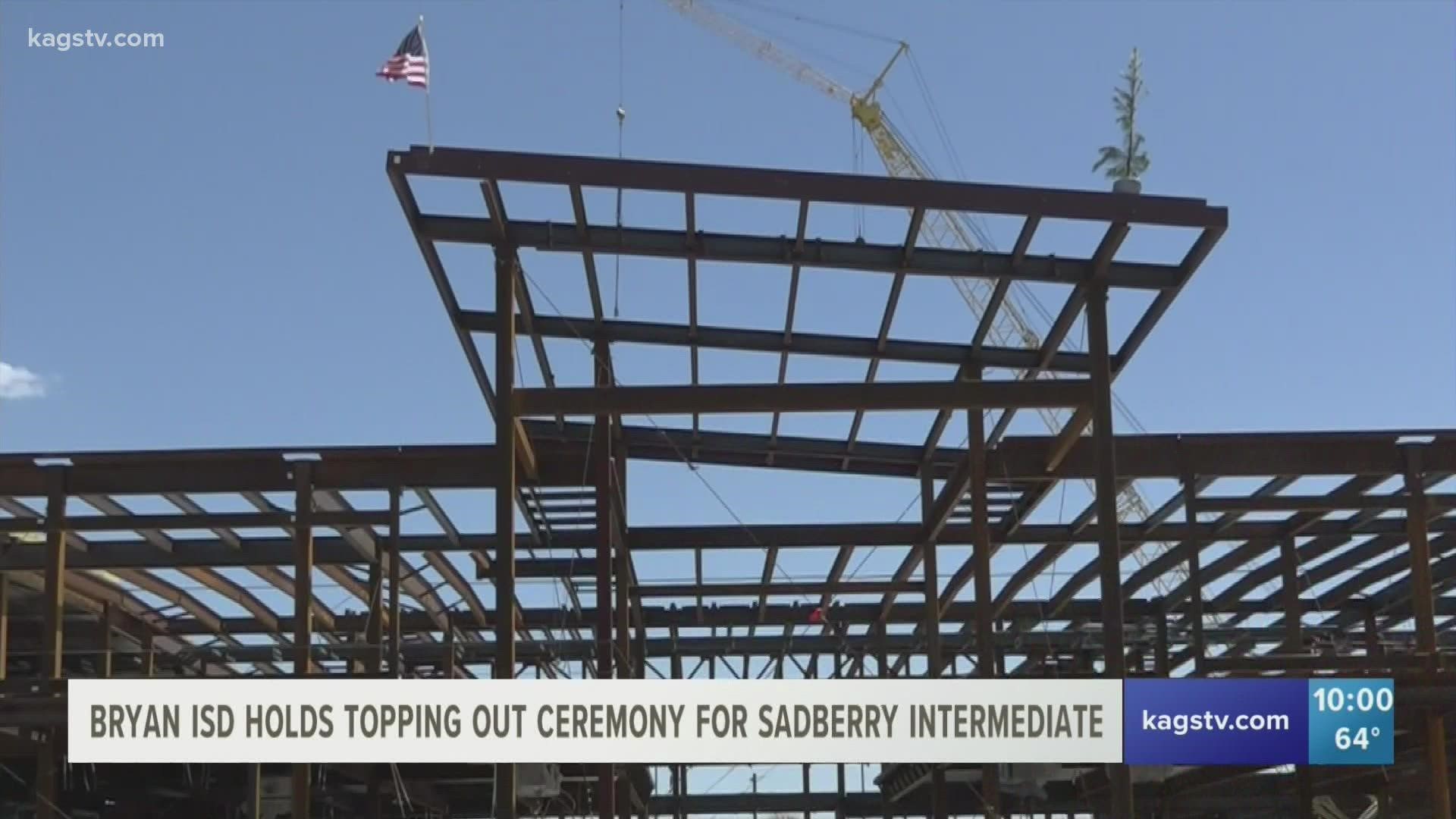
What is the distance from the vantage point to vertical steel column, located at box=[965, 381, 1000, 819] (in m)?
27.3

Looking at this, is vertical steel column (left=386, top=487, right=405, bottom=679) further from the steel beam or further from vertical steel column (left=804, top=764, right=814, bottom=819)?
vertical steel column (left=804, top=764, right=814, bottom=819)

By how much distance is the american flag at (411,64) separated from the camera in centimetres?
2192

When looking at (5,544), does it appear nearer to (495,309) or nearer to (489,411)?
(489,411)

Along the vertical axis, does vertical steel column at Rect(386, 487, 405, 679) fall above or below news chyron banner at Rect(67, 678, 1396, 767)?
above

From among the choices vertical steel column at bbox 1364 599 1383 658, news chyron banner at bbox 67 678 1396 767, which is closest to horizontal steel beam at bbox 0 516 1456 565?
vertical steel column at bbox 1364 599 1383 658

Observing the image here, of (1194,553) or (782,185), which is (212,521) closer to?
(782,185)

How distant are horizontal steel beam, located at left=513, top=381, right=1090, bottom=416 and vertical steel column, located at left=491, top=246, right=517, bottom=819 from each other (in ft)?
1.62

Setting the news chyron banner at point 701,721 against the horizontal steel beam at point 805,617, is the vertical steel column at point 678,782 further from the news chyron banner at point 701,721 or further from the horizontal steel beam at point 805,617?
the news chyron banner at point 701,721

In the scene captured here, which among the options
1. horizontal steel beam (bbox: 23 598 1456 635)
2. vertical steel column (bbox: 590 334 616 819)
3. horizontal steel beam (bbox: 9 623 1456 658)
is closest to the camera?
vertical steel column (bbox: 590 334 616 819)

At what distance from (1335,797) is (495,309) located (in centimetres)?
2333

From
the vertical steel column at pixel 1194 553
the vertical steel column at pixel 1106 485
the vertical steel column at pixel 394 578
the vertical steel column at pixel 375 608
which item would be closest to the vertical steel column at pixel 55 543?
the vertical steel column at pixel 394 578

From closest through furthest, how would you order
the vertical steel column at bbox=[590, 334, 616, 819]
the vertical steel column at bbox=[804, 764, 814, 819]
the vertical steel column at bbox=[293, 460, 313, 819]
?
1. the vertical steel column at bbox=[590, 334, 616, 819]
2. the vertical steel column at bbox=[293, 460, 313, 819]
3. the vertical steel column at bbox=[804, 764, 814, 819]

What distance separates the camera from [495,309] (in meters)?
23.5

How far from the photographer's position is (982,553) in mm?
27578
